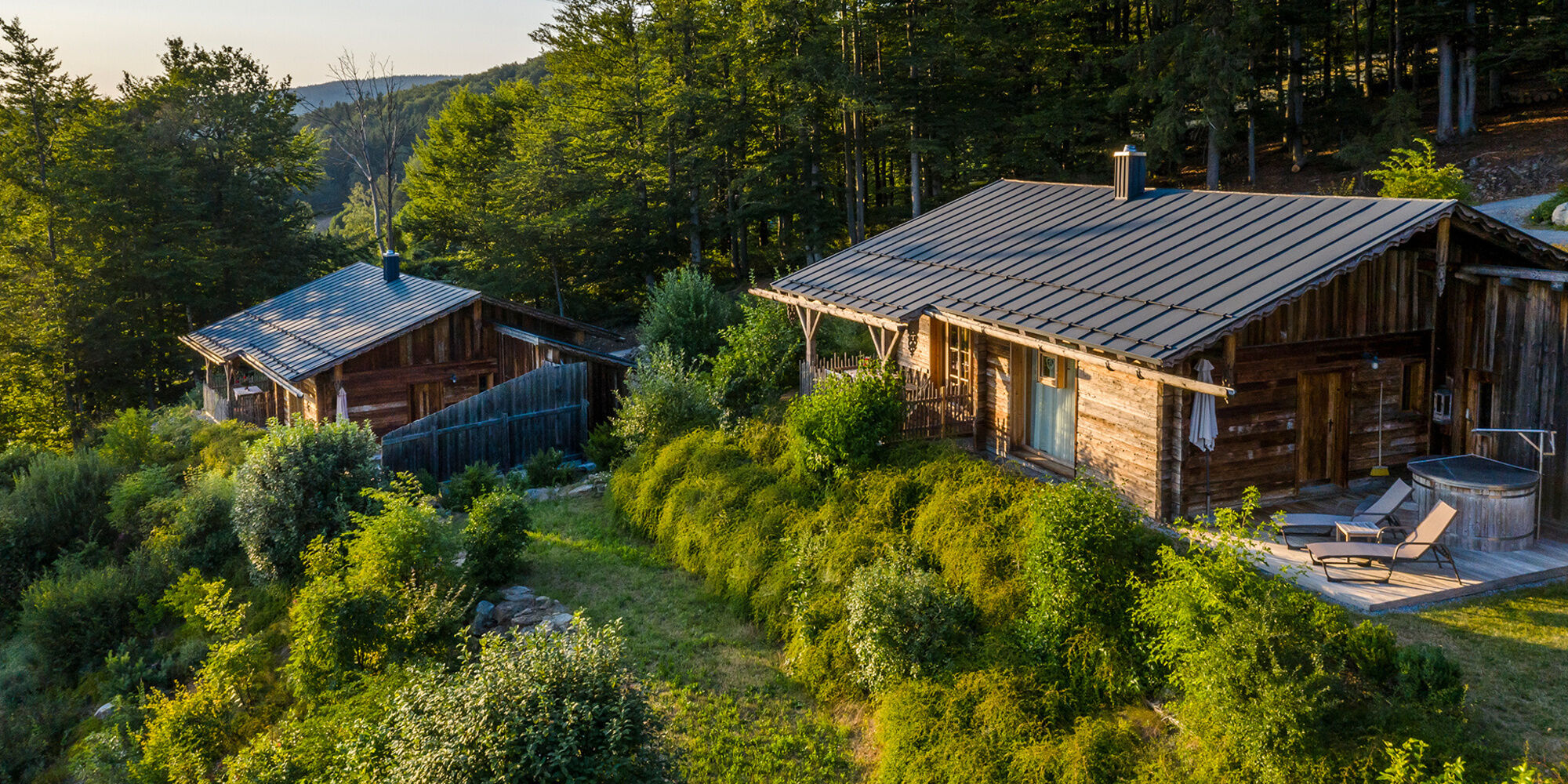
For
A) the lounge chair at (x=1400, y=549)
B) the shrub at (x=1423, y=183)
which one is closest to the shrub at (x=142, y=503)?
the lounge chair at (x=1400, y=549)

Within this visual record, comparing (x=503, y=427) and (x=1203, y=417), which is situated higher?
(x=1203, y=417)

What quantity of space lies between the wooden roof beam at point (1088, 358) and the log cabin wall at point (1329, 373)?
2.98 ft

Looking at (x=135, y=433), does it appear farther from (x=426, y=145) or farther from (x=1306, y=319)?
(x=426, y=145)

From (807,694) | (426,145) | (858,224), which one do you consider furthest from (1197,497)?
(426,145)

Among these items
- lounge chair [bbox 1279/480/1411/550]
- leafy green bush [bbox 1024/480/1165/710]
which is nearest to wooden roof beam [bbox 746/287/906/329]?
leafy green bush [bbox 1024/480/1165/710]

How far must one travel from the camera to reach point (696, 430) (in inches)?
732

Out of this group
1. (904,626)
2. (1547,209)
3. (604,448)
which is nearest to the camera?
(904,626)

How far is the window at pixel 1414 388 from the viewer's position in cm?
1446

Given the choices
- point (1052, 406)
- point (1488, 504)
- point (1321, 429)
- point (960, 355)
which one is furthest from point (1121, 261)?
point (1488, 504)

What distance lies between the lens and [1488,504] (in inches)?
471

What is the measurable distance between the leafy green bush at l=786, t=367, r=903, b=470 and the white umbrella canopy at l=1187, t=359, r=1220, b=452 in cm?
444

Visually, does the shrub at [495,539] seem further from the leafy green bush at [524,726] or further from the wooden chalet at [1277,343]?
the wooden chalet at [1277,343]

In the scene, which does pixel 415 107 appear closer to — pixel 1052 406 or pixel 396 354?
pixel 396 354

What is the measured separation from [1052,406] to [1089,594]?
5.78 m
